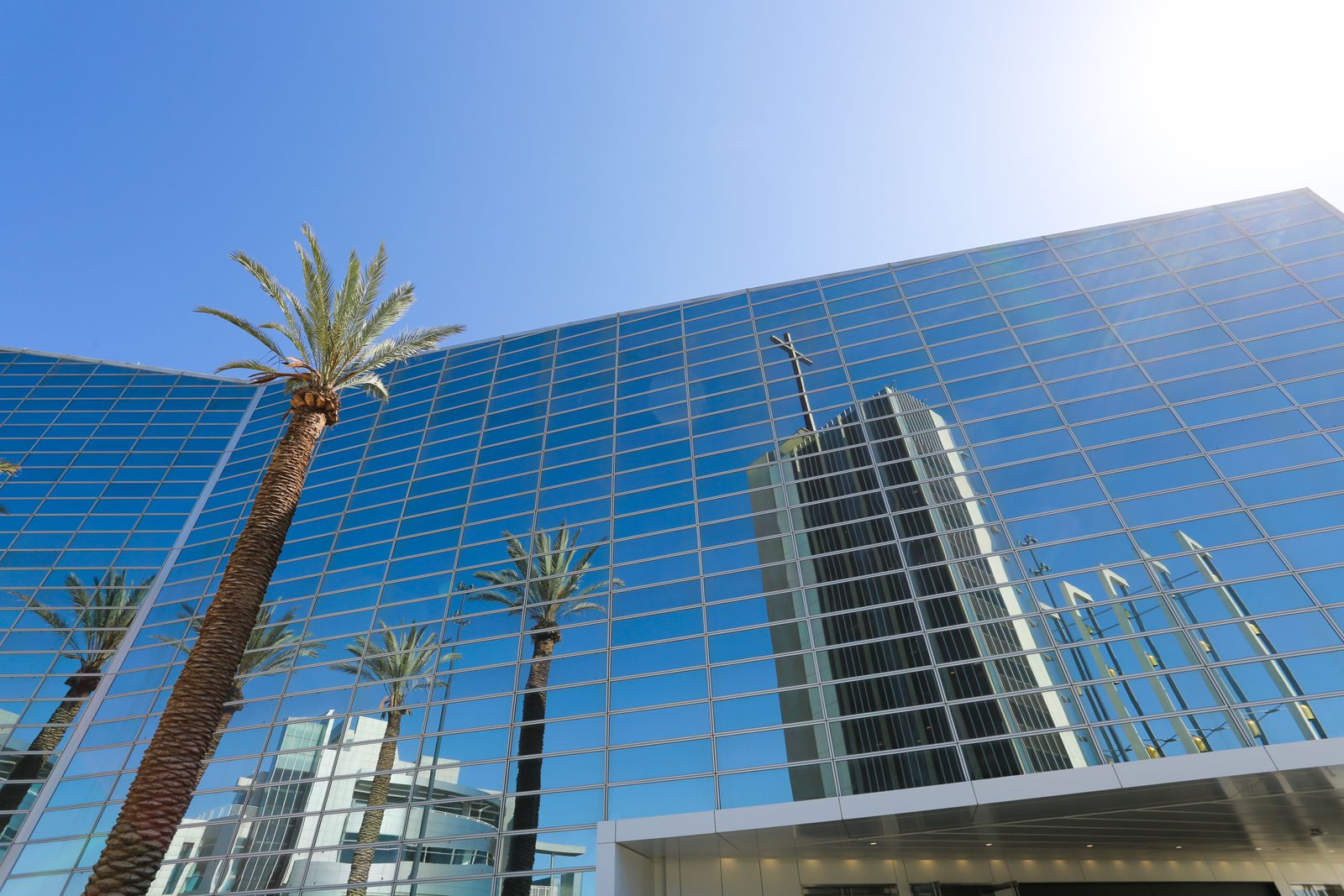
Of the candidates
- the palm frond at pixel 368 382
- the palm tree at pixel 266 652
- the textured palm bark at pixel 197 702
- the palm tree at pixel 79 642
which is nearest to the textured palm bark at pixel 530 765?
the textured palm bark at pixel 197 702

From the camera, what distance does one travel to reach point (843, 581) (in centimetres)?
1842

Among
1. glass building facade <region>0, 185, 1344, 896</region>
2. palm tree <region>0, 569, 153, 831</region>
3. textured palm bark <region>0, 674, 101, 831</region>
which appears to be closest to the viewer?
glass building facade <region>0, 185, 1344, 896</region>

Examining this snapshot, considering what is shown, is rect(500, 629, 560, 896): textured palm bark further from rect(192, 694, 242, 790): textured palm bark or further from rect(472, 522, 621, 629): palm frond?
rect(192, 694, 242, 790): textured palm bark

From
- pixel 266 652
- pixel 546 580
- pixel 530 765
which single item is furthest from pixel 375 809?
pixel 266 652

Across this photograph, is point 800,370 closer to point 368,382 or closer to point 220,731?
point 368,382

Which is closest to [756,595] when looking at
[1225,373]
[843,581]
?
[843,581]

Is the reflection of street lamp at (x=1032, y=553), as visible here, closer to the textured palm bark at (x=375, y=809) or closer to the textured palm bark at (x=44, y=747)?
the textured palm bark at (x=375, y=809)

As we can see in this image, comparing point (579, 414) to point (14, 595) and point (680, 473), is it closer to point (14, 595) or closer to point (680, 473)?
point (680, 473)

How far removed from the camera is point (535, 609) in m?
19.9

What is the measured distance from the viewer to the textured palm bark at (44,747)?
758 inches

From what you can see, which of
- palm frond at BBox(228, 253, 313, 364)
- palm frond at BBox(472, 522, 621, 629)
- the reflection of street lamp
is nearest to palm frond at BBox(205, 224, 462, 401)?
palm frond at BBox(228, 253, 313, 364)

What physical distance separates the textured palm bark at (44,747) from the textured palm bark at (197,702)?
33.0 ft

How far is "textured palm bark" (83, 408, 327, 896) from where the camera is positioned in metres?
10.8

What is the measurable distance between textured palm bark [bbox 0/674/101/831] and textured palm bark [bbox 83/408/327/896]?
396 inches
